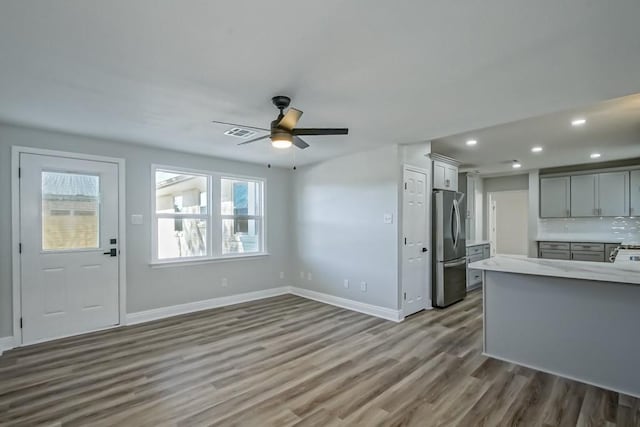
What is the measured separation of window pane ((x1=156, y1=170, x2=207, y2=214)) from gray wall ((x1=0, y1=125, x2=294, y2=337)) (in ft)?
0.59

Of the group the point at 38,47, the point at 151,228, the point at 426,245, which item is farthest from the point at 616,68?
the point at 151,228

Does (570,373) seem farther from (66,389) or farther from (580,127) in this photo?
(66,389)

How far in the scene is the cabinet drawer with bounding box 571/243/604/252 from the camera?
6.20m

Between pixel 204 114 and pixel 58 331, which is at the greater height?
pixel 204 114

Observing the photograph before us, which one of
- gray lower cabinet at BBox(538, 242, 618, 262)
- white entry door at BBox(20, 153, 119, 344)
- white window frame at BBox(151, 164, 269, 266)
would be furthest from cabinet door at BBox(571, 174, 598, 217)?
white entry door at BBox(20, 153, 119, 344)

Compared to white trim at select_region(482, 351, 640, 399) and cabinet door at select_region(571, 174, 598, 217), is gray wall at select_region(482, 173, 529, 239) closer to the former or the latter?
cabinet door at select_region(571, 174, 598, 217)

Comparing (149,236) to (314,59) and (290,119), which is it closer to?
(290,119)

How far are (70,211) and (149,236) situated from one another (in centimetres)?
94

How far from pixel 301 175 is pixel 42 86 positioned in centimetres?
390

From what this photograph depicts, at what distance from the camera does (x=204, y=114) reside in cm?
316

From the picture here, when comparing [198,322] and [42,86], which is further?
[198,322]

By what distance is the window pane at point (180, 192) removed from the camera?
469 centimetres

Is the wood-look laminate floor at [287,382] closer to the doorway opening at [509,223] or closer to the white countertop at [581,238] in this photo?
the white countertop at [581,238]

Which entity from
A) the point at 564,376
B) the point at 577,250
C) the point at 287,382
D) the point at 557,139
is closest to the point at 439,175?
the point at 557,139
